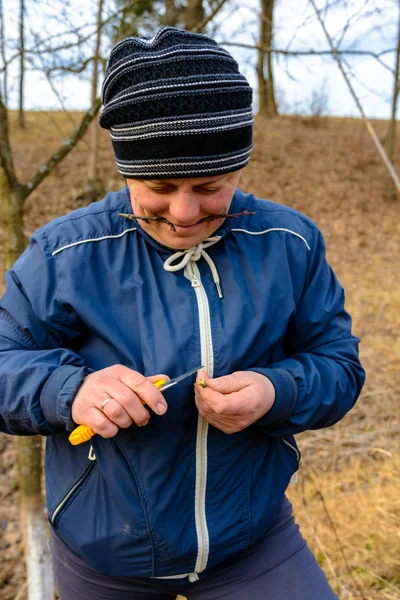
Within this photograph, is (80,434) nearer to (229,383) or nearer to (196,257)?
(229,383)

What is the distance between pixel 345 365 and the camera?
1.58 meters

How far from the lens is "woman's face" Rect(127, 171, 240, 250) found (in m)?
1.36

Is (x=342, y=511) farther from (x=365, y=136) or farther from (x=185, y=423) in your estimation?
(x=365, y=136)

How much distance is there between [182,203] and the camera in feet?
4.46

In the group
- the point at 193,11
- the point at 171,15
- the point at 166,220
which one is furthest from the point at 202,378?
the point at 193,11

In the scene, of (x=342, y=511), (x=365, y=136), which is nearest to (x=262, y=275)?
(x=342, y=511)

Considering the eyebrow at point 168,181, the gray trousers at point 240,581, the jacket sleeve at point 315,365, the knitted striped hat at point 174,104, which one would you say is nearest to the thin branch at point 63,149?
the knitted striped hat at point 174,104

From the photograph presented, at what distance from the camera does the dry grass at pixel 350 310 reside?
281 cm

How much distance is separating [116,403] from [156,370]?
0.65 ft

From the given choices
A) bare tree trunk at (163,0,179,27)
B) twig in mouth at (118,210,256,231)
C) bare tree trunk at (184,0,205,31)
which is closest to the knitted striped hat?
twig in mouth at (118,210,256,231)

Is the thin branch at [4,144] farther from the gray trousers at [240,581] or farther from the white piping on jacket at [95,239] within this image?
the gray trousers at [240,581]

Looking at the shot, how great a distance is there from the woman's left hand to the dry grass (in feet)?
3.50

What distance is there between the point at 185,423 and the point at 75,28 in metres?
1.92

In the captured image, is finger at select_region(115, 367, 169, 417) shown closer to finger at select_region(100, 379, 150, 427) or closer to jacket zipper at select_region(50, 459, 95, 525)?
finger at select_region(100, 379, 150, 427)
